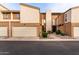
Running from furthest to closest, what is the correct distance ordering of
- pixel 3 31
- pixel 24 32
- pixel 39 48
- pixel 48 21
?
pixel 48 21 < pixel 39 48 < pixel 3 31 < pixel 24 32

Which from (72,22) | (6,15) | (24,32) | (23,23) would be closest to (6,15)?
(6,15)

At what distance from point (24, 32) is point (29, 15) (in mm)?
583

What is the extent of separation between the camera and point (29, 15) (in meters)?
5.39

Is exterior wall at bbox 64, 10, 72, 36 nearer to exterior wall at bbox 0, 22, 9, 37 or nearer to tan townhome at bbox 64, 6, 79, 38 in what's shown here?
tan townhome at bbox 64, 6, 79, 38

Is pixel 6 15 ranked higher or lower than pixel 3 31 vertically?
higher

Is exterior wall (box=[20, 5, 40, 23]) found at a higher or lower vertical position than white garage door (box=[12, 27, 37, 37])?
higher

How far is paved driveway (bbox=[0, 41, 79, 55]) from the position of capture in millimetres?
5188

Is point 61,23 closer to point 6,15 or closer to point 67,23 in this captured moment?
point 67,23

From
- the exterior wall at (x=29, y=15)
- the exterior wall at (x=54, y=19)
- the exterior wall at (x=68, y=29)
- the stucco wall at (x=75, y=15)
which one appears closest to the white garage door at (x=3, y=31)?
the exterior wall at (x=29, y=15)

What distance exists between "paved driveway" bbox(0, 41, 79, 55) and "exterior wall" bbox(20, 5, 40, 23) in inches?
26.3

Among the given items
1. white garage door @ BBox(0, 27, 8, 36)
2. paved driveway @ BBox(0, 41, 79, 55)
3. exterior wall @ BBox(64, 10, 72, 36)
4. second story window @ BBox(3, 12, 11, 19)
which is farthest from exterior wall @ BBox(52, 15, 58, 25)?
white garage door @ BBox(0, 27, 8, 36)

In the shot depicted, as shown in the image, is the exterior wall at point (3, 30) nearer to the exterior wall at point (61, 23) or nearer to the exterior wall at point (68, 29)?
the exterior wall at point (61, 23)

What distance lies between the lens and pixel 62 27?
555cm

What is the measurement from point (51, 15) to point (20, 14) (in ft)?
3.19
